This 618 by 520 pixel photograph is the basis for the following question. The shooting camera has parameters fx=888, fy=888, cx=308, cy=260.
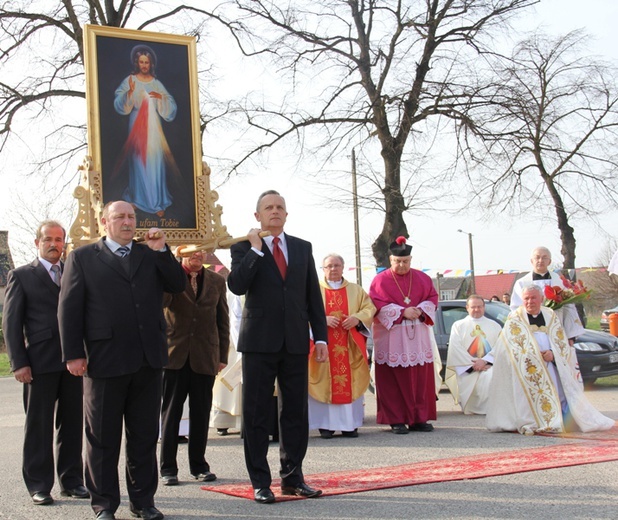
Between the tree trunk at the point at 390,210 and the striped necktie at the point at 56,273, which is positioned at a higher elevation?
the tree trunk at the point at 390,210

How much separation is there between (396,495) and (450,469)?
991mm

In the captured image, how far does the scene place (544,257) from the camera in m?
10.2

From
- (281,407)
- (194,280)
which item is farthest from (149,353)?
(194,280)

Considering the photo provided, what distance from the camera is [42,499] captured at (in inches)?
238

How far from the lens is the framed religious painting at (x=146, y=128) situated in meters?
9.11

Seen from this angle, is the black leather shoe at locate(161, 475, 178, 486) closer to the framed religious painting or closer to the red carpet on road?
the red carpet on road

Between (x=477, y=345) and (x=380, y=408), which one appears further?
(x=477, y=345)

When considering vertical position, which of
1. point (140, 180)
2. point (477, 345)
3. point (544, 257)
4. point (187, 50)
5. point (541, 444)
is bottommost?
point (541, 444)

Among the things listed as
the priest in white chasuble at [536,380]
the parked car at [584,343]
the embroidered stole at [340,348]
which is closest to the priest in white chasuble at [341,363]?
the embroidered stole at [340,348]

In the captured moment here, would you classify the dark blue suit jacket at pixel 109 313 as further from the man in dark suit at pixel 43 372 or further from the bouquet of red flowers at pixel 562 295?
the bouquet of red flowers at pixel 562 295

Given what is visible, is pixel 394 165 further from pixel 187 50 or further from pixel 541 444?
pixel 541 444

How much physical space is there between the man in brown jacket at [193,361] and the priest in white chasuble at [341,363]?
2.43 metres

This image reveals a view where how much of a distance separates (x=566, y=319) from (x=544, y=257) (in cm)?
74

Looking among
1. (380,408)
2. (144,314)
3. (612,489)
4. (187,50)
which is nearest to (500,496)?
(612,489)
